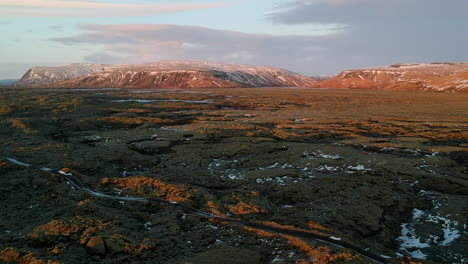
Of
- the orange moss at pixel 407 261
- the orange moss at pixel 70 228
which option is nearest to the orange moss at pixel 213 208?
the orange moss at pixel 70 228

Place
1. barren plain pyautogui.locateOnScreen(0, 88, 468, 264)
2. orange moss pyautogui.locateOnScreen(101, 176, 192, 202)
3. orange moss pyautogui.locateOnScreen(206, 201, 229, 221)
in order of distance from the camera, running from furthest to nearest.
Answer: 1. orange moss pyautogui.locateOnScreen(101, 176, 192, 202)
2. orange moss pyautogui.locateOnScreen(206, 201, 229, 221)
3. barren plain pyautogui.locateOnScreen(0, 88, 468, 264)

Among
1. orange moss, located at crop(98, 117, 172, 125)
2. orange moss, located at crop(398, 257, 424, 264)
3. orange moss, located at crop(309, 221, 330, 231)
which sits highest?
orange moss, located at crop(98, 117, 172, 125)

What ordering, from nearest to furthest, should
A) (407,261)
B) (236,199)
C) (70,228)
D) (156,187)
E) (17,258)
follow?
(17,258), (407,261), (70,228), (236,199), (156,187)

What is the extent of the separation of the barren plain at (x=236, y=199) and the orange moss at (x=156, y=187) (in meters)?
0.06

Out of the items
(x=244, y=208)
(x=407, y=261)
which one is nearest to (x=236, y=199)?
(x=244, y=208)

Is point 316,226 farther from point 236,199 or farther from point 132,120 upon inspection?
point 132,120

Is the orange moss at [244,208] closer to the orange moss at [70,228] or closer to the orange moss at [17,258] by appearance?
the orange moss at [70,228]

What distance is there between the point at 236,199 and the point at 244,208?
1.18 m

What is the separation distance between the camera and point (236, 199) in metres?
17.4

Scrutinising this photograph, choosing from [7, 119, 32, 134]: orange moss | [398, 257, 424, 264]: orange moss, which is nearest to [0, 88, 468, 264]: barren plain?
[398, 257, 424, 264]: orange moss

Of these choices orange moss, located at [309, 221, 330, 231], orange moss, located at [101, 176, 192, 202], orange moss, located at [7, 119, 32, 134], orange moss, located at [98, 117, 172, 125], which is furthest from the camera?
orange moss, located at [98, 117, 172, 125]

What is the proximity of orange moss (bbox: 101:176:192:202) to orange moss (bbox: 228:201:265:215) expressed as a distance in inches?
116

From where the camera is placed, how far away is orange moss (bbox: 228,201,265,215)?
15.9 meters

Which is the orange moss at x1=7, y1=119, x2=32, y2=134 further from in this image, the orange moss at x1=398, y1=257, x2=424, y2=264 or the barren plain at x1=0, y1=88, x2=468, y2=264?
the orange moss at x1=398, y1=257, x2=424, y2=264
